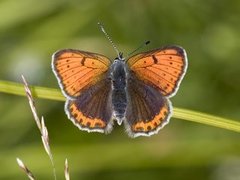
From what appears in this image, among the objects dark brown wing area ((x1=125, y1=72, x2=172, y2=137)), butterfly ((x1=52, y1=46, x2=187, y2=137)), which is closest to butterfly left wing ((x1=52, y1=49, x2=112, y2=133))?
butterfly ((x1=52, y1=46, x2=187, y2=137))

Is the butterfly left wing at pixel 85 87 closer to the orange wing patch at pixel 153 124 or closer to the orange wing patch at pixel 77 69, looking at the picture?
the orange wing patch at pixel 77 69

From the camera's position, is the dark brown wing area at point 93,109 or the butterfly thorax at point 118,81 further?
the butterfly thorax at point 118,81

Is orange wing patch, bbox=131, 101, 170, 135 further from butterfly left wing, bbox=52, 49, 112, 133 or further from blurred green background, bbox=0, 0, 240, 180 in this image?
blurred green background, bbox=0, 0, 240, 180

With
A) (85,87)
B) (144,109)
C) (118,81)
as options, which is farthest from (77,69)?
(144,109)

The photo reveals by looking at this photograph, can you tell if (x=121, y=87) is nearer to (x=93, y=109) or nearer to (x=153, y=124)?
(x=93, y=109)

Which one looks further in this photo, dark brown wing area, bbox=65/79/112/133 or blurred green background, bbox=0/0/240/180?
blurred green background, bbox=0/0/240/180

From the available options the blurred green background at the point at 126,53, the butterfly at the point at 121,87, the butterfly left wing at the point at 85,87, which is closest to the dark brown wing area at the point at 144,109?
the butterfly at the point at 121,87

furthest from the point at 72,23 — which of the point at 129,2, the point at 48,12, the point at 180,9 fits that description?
the point at 180,9
